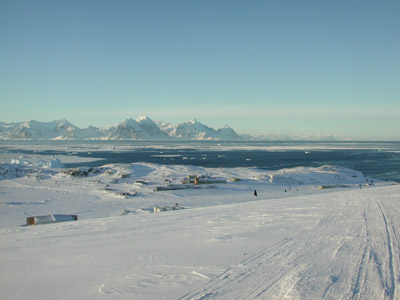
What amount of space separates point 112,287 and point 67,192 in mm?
30524

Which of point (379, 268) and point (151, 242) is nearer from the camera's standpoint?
point (379, 268)

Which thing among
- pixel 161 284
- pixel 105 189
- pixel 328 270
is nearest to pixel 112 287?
pixel 161 284

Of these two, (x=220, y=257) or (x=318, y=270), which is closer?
(x=318, y=270)

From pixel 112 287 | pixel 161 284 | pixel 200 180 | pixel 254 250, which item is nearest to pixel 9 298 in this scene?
pixel 112 287

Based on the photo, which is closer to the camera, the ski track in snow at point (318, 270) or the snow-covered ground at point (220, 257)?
the ski track in snow at point (318, 270)

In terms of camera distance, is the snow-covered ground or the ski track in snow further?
the snow-covered ground

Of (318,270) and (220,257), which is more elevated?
(318,270)

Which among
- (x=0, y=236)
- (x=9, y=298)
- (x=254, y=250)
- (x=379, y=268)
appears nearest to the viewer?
(x=9, y=298)

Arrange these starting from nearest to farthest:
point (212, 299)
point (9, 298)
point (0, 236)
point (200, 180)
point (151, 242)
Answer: point (212, 299) < point (9, 298) < point (151, 242) < point (0, 236) < point (200, 180)

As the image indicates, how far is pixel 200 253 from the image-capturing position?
8344 mm

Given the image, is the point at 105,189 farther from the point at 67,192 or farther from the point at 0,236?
the point at 0,236

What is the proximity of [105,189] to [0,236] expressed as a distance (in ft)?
77.4

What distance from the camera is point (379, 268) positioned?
22.3 feet

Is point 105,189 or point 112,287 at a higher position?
point 112,287
